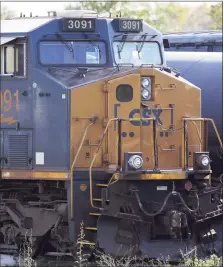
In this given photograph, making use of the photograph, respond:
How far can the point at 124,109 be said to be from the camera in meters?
12.9

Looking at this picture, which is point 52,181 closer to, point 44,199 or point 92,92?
point 44,199

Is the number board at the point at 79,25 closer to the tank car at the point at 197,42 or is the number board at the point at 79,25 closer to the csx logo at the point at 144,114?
the csx logo at the point at 144,114

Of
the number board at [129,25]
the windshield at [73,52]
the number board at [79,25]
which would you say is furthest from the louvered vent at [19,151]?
the number board at [129,25]

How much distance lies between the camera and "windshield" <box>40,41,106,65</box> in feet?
43.3

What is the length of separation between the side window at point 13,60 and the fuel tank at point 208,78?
3479 millimetres

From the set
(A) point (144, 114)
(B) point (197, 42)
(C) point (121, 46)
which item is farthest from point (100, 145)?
(B) point (197, 42)

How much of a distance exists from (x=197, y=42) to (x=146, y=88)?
520 centimetres

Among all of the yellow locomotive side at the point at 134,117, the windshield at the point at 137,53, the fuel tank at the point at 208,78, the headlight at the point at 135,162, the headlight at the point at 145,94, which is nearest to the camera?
the headlight at the point at 135,162

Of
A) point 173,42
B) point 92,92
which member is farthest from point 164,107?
point 173,42

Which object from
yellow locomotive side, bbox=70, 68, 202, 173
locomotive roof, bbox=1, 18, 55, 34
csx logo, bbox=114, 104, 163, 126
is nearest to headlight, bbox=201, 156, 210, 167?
yellow locomotive side, bbox=70, 68, 202, 173

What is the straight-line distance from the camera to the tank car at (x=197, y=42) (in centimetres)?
1769

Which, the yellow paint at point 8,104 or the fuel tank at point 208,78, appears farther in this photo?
the fuel tank at point 208,78

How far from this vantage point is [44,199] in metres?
13.3

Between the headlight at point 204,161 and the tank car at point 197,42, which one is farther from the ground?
the tank car at point 197,42
